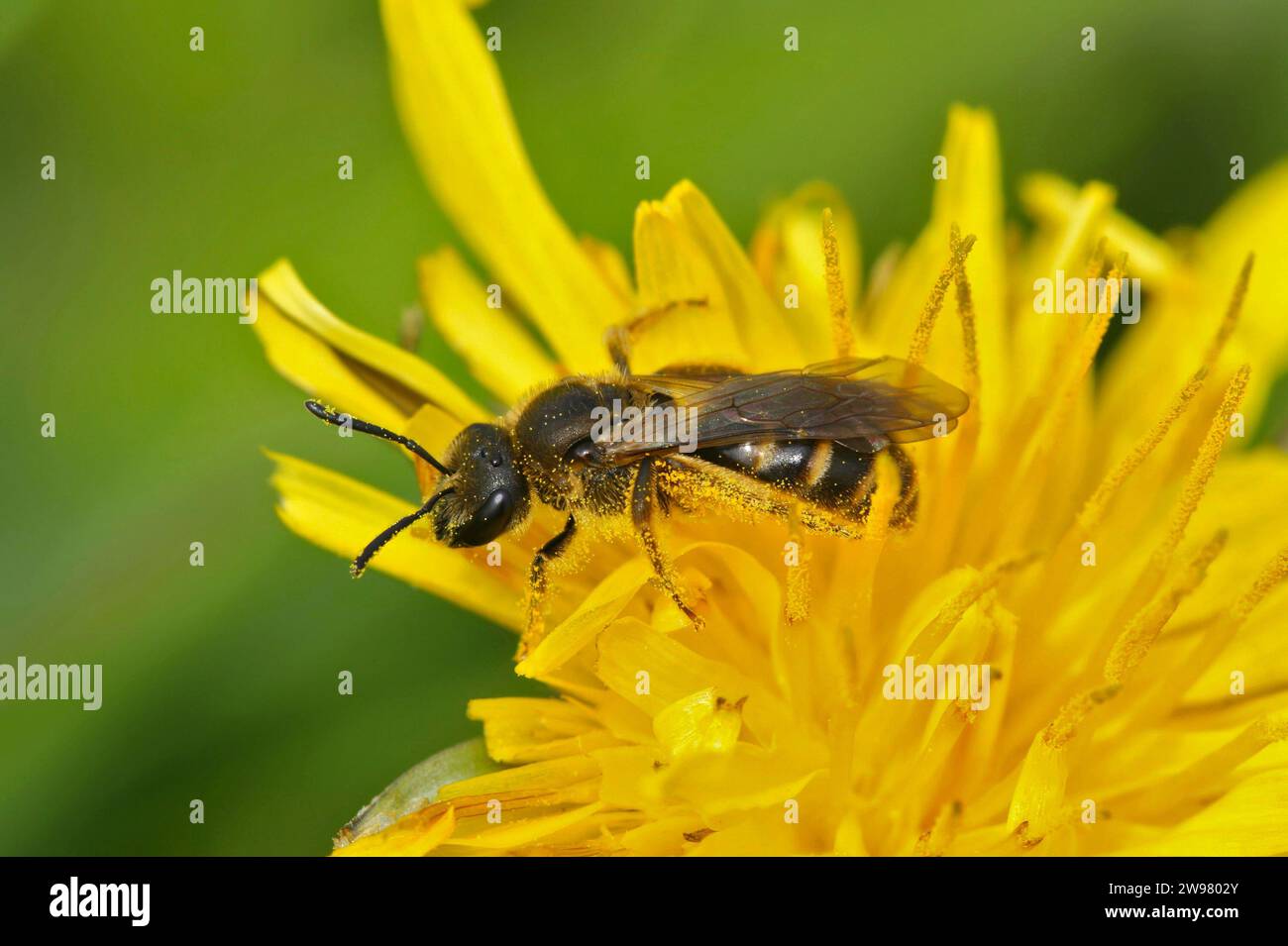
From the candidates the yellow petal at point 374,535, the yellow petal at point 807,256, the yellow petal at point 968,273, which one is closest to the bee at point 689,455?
the yellow petal at point 374,535

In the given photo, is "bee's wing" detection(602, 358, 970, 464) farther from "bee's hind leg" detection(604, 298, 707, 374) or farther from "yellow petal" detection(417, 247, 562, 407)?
"yellow petal" detection(417, 247, 562, 407)

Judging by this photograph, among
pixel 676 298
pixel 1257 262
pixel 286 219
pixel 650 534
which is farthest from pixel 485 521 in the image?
pixel 1257 262

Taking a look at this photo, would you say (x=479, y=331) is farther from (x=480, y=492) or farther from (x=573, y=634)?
(x=573, y=634)

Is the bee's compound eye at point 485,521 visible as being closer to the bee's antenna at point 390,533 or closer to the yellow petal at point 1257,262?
the bee's antenna at point 390,533

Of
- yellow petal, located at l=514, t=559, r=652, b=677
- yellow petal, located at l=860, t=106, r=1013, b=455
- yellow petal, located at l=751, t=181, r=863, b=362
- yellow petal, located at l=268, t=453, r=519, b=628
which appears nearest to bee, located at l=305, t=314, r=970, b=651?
yellow petal, located at l=514, t=559, r=652, b=677

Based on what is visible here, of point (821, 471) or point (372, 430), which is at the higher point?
point (372, 430)

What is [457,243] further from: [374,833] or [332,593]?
[374,833]

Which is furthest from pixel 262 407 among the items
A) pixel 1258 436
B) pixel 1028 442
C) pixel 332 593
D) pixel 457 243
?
pixel 1258 436

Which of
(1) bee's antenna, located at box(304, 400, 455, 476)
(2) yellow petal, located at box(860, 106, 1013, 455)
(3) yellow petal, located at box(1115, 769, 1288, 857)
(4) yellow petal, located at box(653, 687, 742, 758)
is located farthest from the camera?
(2) yellow petal, located at box(860, 106, 1013, 455)
